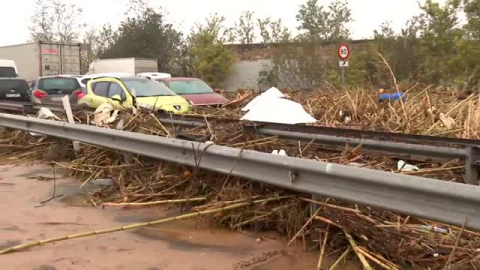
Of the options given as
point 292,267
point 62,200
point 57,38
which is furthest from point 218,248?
point 57,38

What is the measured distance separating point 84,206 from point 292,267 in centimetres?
279

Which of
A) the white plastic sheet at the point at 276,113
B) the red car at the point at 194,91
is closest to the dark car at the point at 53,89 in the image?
the red car at the point at 194,91

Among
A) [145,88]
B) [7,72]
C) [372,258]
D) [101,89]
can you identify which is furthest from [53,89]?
[372,258]

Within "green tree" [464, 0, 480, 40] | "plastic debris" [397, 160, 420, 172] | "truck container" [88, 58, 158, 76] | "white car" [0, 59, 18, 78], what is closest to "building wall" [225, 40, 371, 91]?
"truck container" [88, 58, 158, 76]

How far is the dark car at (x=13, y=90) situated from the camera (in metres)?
17.7

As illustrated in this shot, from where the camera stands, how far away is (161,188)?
6035 millimetres

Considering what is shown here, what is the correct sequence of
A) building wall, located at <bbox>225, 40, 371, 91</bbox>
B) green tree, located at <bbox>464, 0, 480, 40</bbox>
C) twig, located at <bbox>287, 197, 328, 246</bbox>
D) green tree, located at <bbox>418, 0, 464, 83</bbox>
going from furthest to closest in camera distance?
1. building wall, located at <bbox>225, 40, 371, 91</bbox>
2. green tree, located at <bbox>418, 0, 464, 83</bbox>
3. green tree, located at <bbox>464, 0, 480, 40</bbox>
4. twig, located at <bbox>287, 197, 328, 246</bbox>

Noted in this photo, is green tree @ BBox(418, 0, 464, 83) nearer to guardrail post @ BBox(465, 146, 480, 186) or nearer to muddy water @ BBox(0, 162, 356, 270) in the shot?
guardrail post @ BBox(465, 146, 480, 186)

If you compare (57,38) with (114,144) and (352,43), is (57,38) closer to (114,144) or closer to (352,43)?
(352,43)

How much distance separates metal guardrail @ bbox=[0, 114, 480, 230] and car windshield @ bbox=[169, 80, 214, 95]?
8981mm

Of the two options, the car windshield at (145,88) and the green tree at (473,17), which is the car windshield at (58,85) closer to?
the car windshield at (145,88)

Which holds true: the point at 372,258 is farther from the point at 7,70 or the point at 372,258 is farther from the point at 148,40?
the point at 148,40

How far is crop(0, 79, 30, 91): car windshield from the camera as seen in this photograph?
17797mm

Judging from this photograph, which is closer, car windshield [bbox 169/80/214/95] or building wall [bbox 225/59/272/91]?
car windshield [bbox 169/80/214/95]
